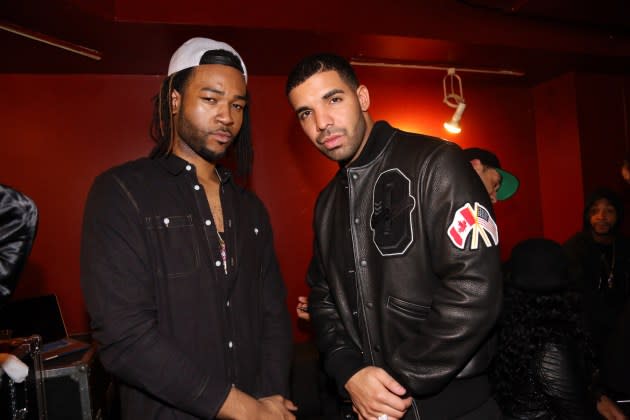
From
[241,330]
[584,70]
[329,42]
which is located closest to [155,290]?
[241,330]

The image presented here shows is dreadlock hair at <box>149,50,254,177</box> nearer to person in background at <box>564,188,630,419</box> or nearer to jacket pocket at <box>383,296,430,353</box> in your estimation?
jacket pocket at <box>383,296,430,353</box>

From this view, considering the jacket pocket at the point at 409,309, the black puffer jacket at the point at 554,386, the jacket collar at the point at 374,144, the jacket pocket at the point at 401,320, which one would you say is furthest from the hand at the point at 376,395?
the jacket collar at the point at 374,144

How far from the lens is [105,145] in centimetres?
389

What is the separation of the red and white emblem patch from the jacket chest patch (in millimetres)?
156

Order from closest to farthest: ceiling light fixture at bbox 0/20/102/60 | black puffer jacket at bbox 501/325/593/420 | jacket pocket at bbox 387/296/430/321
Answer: jacket pocket at bbox 387/296/430/321, black puffer jacket at bbox 501/325/593/420, ceiling light fixture at bbox 0/20/102/60

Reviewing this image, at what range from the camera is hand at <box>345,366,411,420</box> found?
1467 millimetres

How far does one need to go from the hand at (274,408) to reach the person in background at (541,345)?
0.91 meters

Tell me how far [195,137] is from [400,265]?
95 cm

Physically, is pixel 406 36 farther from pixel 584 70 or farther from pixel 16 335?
pixel 16 335

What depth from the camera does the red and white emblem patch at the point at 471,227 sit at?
4.69 ft

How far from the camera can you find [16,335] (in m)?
3.12

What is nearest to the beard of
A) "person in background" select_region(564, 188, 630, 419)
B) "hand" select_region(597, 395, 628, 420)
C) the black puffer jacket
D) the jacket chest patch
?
the jacket chest patch

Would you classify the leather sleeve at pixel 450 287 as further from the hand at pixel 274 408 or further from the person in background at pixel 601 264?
the person in background at pixel 601 264

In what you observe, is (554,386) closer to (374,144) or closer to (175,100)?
(374,144)
